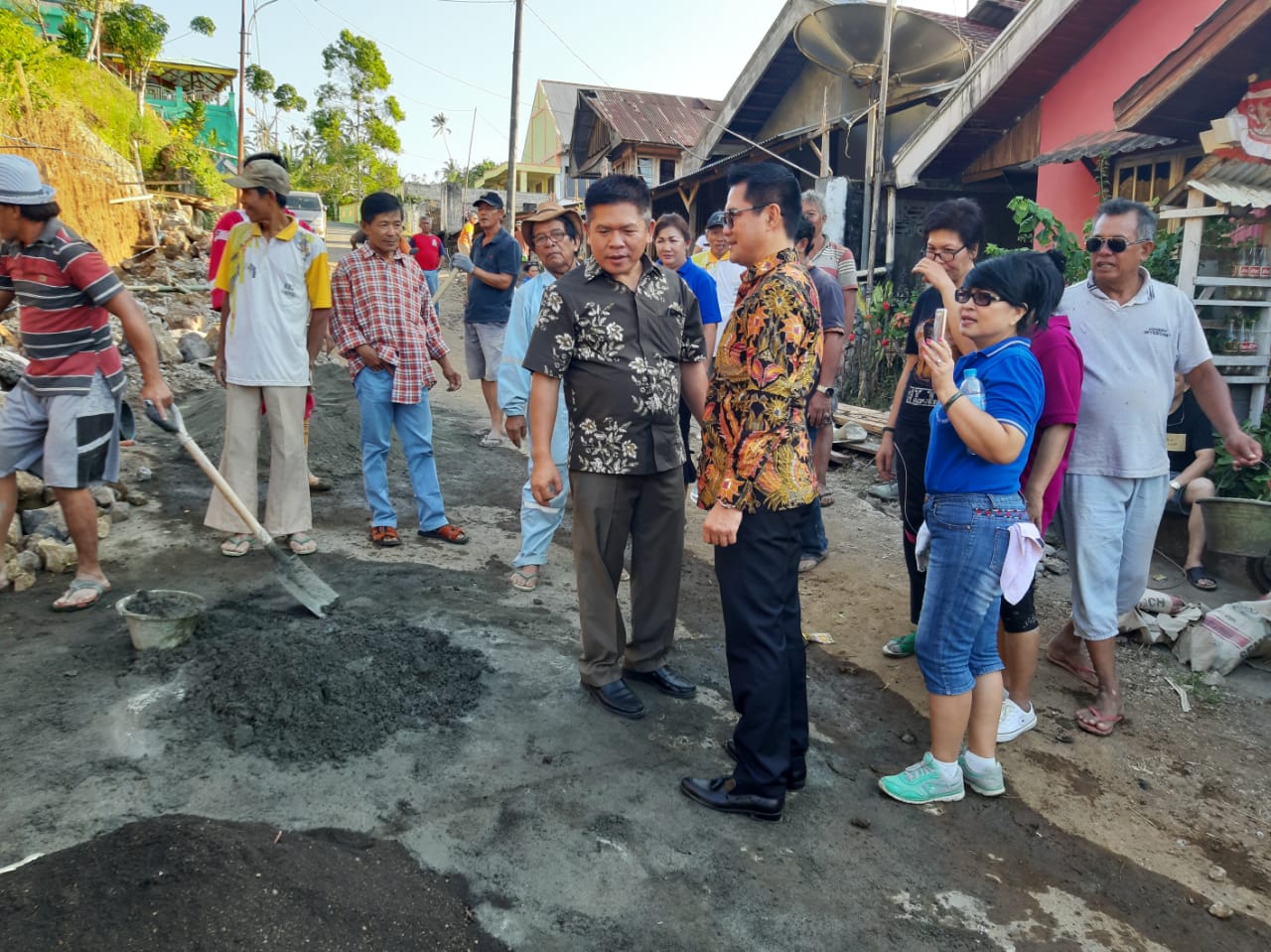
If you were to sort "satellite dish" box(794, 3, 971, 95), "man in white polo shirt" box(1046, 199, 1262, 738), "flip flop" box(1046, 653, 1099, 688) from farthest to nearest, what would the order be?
1. "satellite dish" box(794, 3, 971, 95)
2. "flip flop" box(1046, 653, 1099, 688)
3. "man in white polo shirt" box(1046, 199, 1262, 738)

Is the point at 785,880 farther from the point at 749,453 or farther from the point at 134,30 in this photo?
the point at 134,30

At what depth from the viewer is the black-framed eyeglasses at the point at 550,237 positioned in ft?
13.8

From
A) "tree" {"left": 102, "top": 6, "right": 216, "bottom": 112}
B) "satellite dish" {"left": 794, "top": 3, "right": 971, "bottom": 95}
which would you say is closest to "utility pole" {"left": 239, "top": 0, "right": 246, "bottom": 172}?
"tree" {"left": 102, "top": 6, "right": 216, "bottom": 112}

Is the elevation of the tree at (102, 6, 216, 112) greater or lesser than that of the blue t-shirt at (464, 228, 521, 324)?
greater

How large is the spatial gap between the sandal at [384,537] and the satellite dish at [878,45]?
8499 mm

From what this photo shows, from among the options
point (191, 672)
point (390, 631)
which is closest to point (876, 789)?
point (390, 631)

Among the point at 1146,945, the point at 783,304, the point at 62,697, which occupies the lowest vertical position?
the point at 1146,945

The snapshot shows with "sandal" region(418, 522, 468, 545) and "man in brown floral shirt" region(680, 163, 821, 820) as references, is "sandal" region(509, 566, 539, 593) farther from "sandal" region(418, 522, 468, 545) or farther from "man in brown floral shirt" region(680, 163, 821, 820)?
"man in brown floral shirt" region(680, 163, 821, 820)

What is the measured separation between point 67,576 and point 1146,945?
Result: 4.65m

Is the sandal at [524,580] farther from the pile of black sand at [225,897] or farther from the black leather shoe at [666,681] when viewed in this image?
the pile of black sand at [225,897]

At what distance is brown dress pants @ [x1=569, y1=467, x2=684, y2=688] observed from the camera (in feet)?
10.4

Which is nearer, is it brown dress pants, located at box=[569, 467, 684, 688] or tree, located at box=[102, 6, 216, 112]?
brown dress pants, located at box=[569, 467, 684, 688]

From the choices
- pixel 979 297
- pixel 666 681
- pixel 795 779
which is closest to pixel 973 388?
pixel 979 297

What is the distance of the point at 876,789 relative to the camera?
2.89 metres
